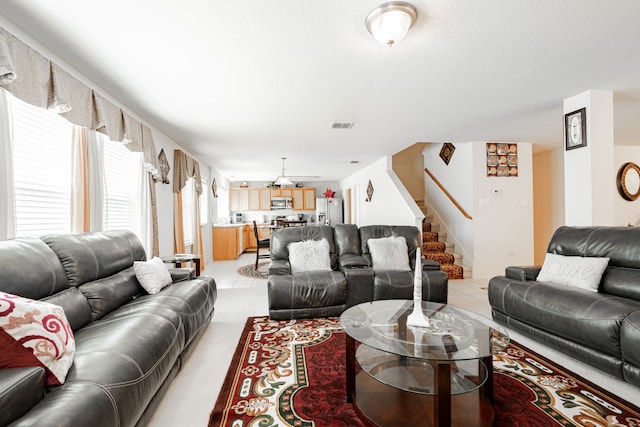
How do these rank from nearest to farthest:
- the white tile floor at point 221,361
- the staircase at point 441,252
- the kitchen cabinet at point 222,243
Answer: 1. the white tile floor at point 221,361
2. the staircase at point 441,252
3. the kitchen cabinet at point 222,243

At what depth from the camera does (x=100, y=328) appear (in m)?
1.70

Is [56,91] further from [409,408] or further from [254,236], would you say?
[254,236]

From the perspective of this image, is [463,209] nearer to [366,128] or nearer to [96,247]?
[366,128]

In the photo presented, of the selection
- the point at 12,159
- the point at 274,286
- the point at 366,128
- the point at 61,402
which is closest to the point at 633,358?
the point at 274,286

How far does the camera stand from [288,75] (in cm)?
255

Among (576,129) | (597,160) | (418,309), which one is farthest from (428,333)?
(576,129)

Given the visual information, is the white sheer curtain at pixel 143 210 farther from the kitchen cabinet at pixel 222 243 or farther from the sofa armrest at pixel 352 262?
the kitchen cabinet at pixel 222 243

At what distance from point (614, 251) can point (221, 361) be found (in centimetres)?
334

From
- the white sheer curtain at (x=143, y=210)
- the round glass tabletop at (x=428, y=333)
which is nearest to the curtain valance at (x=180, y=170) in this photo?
the white sheer curtain at (x=143, y=210)

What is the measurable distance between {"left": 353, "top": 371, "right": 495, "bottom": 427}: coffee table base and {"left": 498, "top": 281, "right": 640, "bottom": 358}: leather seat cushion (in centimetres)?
98

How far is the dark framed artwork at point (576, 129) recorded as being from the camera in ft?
10.2

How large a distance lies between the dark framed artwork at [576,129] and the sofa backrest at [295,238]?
3.00 meters

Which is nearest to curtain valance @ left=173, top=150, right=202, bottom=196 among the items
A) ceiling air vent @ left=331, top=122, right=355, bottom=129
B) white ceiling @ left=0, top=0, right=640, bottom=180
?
white ceiling @ left=0, top=0, right=640, bottom=180

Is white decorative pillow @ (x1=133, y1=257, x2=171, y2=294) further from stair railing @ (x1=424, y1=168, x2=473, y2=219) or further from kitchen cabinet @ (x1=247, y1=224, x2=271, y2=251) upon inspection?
kitchen cabinet @ (x1=247, y1=224, x2=271, y2=251)
